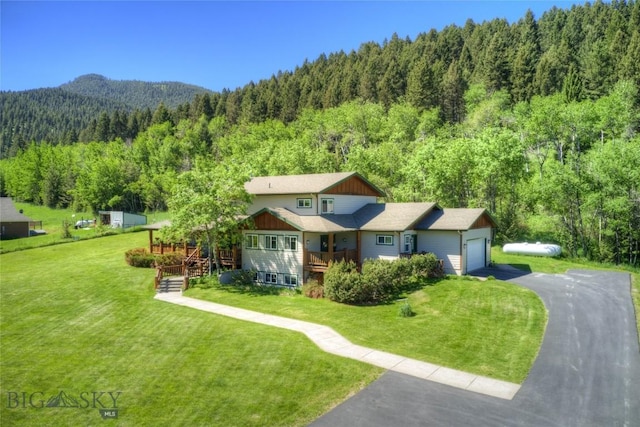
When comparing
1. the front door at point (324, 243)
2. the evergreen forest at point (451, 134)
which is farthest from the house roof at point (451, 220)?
the evergreen forest at point (451, 134)

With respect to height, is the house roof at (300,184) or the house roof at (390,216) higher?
the house roof at (300,184)

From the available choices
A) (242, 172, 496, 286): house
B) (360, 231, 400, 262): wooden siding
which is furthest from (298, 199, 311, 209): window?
(360, 231, 400, 262): wooden siding

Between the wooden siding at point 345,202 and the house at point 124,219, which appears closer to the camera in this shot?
the wooden siding at point 345,202

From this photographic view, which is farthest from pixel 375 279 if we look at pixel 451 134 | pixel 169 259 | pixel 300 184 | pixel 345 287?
pixel 451 134

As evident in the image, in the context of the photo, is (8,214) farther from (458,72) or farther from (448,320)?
(458,72)

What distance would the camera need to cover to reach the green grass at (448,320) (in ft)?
56.6

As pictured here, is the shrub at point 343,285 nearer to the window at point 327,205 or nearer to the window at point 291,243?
the window at point 291,243

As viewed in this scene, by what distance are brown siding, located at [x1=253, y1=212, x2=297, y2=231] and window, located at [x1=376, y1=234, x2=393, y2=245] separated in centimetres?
639

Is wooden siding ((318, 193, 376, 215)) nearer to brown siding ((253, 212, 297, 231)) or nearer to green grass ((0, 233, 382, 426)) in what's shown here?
brown siding ((253, 212, 297, 231))

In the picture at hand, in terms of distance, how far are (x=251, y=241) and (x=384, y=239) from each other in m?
9.94

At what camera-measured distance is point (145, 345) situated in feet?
63.1

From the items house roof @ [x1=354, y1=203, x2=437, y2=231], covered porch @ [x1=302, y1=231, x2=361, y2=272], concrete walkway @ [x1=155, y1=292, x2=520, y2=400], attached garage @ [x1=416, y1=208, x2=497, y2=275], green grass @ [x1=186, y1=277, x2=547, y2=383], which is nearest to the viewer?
concrete walkway @ [x1=155, y1=292, x2=520, y2=400]

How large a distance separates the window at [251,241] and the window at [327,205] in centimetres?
559

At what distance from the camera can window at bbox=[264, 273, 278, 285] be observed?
31205mm
